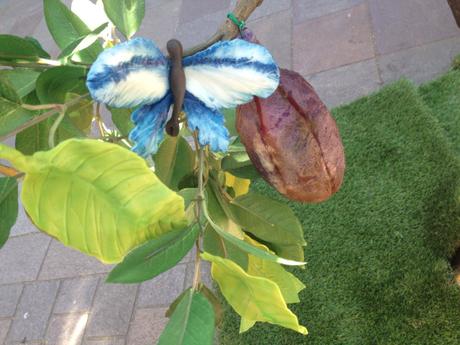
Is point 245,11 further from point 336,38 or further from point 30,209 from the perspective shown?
point 336,38

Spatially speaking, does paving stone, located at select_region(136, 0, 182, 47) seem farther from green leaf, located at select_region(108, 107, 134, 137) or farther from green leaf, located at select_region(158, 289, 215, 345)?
green leaf, located at select_region(158, 289, 215, 345)

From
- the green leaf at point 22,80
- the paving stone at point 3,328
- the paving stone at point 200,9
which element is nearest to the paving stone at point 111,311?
the paving stone at point 3,328

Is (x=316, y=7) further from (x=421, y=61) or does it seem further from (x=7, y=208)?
(x=7, y=208)

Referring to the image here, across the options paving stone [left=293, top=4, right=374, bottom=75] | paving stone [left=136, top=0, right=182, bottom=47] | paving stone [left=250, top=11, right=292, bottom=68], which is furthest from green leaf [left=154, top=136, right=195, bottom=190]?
paving stone [left=136, top=0, right=182, bottom=47]

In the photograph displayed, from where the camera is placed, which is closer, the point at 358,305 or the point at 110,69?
the point at 110,69

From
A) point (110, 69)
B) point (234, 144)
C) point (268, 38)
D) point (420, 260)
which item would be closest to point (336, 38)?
point (268, 38)
